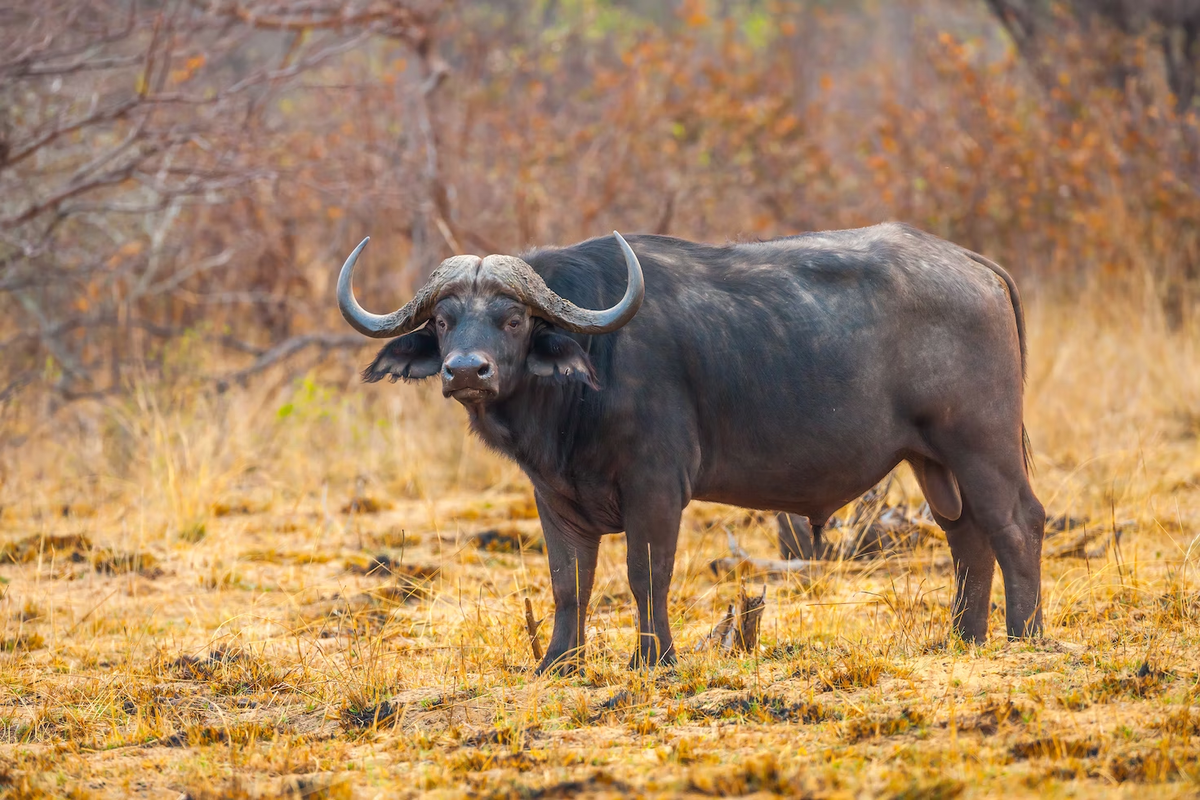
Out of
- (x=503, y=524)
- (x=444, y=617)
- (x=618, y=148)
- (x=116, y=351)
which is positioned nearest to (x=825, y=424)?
(x=444, y=617)

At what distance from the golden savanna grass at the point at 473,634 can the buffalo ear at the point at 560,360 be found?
3.74 feet

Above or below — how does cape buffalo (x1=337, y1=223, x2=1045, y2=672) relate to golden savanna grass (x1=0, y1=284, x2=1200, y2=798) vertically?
above

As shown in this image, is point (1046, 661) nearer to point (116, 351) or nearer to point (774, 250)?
point (774, 250)

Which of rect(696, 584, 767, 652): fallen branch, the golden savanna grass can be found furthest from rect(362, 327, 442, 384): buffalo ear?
rect(696, 584, 767, 652): fallen branch

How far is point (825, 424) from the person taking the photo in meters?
5.22

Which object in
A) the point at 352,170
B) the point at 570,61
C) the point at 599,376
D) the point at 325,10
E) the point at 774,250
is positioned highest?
Result: the point at 570,61

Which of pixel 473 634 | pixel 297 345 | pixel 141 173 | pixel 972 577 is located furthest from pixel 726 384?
pixel 297 345

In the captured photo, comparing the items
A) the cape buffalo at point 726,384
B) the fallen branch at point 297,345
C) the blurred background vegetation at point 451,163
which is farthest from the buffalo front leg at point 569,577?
the fallen branch at point 297,345

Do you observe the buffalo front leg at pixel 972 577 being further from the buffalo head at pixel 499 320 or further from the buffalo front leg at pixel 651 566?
the buffalo head at pixel 499 320

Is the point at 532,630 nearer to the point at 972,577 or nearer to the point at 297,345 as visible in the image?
the point at 972,577

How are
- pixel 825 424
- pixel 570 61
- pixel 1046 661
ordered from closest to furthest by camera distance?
pixel 1046 661 → pixel 825 424 → pixel 570 61

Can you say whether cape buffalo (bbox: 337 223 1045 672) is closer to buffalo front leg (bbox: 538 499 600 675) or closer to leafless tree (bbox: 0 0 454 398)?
buffalo front leg (bbox: 538 499 600 675)

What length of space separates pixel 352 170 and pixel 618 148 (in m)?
3.27

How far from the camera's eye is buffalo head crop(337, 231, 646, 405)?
189 inches
